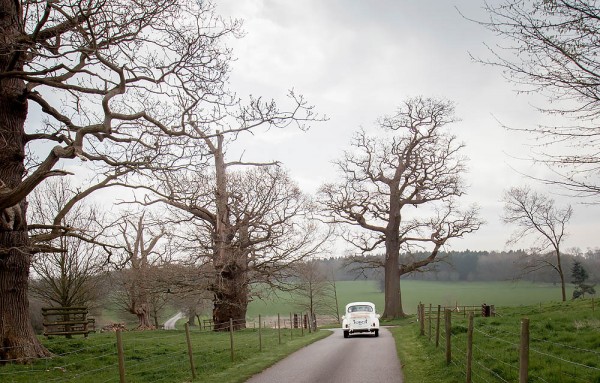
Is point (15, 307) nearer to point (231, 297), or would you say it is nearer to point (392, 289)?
point (231, 297)

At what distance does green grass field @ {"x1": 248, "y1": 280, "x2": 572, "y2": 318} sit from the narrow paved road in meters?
45.0

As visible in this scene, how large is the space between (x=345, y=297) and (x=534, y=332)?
243 feet

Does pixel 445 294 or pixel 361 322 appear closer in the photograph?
pixel 361 322

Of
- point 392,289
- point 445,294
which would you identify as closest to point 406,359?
point 392,289

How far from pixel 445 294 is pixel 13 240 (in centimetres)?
7266

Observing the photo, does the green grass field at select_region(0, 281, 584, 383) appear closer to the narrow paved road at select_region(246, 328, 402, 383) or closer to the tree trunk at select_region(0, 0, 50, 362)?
the narrow paved road at select_region(246, 328, 402, 383)

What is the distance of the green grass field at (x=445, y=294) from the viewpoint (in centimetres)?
6406

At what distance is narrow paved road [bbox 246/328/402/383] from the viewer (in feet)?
35.6

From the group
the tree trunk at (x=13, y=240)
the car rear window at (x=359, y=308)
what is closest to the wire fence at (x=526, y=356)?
the car rear window at (x=359, y=308)

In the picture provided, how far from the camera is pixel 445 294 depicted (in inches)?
3066

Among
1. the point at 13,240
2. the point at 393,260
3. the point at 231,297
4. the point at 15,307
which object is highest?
the point at 13,240

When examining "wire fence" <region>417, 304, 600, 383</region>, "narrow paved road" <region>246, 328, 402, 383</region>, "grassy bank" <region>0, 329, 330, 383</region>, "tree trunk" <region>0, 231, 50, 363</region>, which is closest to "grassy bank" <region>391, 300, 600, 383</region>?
"wire fence" <region>417, 304, 600, 383</region>

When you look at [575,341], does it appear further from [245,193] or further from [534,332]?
[245,193]

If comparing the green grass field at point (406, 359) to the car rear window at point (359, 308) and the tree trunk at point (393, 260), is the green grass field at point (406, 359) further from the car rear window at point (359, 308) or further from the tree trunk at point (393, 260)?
the tree trunk at point (393, 260)
